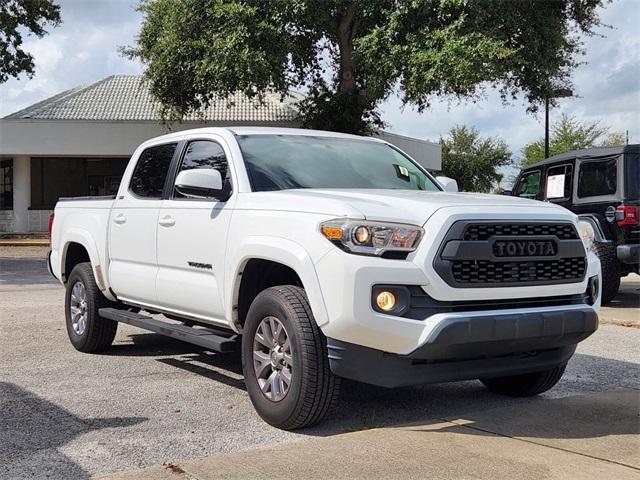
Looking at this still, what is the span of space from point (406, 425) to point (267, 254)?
142 centimetres

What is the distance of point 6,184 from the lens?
35.8 metres

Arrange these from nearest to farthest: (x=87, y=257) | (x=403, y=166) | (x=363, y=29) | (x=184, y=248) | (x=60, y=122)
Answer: (x=184, y=248) < (x=403, y=166) < (x=87, y=257) < (x=363, y=29) < (x=60, y=122)

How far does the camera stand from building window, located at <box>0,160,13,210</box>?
35.3 metres

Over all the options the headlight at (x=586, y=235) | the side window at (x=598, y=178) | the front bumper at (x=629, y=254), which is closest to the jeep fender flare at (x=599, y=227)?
the front bumper at (x=629, y=254)

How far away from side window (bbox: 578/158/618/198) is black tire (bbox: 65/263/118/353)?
23.3 feet

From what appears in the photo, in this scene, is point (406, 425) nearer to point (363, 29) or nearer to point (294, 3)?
point (294, 3)

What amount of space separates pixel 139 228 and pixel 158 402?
1.62m

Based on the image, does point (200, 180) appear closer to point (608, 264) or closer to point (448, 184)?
point (448, 184)

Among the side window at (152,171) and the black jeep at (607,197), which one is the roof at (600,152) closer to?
the black jeep at (607,197)

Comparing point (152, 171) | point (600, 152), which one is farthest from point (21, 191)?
point (152, 171)

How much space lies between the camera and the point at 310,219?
458 centimetres

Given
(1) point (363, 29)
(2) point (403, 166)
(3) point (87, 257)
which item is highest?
(1) point (363, 29)

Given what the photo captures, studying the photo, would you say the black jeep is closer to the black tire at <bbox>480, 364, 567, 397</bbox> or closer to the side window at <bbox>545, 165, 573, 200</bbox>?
the side window at <bbox>545, 165, 573, 200</bbox>

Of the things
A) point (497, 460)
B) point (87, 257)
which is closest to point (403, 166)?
point (497, 460)
